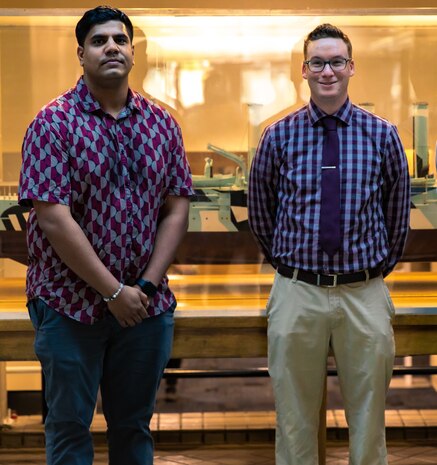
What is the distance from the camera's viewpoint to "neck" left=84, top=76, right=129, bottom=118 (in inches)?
102

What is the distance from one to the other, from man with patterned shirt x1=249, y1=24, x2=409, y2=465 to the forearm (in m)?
0.28

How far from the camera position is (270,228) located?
2898 millimetres

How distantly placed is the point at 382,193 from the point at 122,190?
752mm

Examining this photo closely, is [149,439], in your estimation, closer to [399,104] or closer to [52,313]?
[52,313]

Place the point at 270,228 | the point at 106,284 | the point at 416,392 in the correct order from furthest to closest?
the point at 416,392 < the point at 270,228 < the point at 106,284

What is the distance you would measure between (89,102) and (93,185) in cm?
22

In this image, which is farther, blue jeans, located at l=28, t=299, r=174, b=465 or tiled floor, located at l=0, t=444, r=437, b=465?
tiled floor, located at l=0, t=444, r=437, b=465

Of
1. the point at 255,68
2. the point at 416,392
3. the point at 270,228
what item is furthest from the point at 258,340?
the point at 416,392

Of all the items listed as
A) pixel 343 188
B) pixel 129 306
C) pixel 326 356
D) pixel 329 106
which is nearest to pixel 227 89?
pixel 329 106

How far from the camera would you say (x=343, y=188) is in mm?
2719

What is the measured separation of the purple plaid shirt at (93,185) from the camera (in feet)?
8.12

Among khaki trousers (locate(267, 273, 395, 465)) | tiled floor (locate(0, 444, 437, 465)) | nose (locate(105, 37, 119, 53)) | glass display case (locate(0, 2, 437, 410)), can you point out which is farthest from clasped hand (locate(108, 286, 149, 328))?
tiled floor (locate(0, 444, 437, 465))

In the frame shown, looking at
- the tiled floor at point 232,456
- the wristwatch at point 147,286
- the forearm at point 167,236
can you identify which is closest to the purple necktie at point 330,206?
the forearm at point 167,236

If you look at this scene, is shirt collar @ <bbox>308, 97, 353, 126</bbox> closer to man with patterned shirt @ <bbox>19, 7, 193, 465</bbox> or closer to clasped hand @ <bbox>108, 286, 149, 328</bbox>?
man with patterned shirt @ <bbox>19, 7, 193, 465</bbox>
